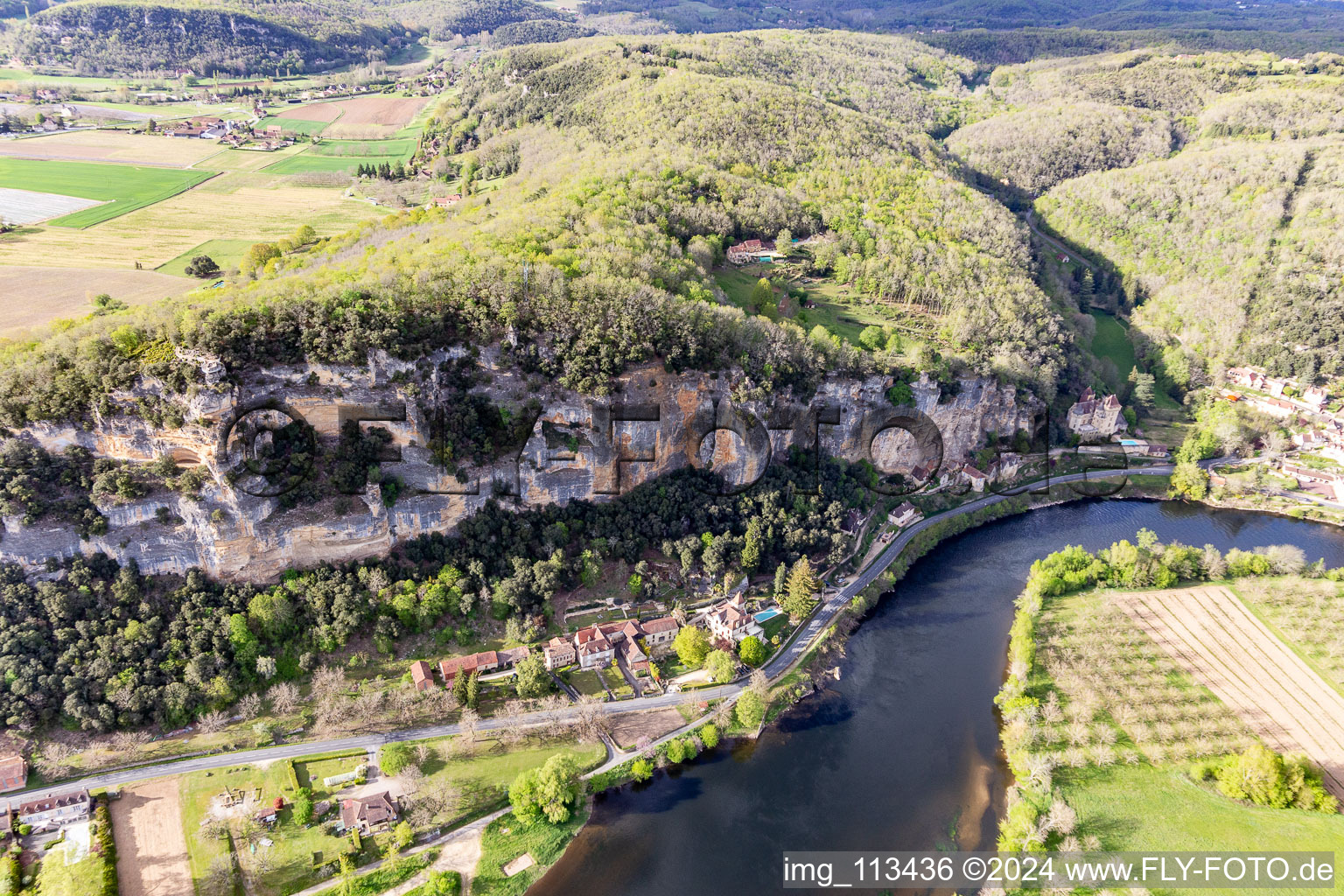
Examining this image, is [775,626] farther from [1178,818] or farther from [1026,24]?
[1026,24]

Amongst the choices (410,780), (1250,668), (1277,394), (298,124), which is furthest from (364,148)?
(1277,394)

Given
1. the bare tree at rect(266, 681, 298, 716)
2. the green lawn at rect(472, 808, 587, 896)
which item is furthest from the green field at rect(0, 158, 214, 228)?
the green lawn at rect(472, 808, 587, 896)

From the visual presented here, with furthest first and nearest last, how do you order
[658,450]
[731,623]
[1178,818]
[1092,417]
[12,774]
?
[1092,417]
[658,450]
[731,623]
[1178,818]
[12,774]

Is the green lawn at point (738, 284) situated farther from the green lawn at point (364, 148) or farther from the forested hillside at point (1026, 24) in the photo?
the forested hillside at point (1026, 24)

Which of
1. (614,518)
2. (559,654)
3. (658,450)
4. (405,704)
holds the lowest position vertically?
(405,704)

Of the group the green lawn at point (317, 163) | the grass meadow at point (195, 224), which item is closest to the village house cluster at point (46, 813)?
the grass meadow at point (195, 224)
